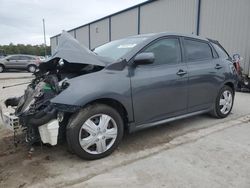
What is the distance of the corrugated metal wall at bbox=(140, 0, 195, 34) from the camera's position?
41.2 ft

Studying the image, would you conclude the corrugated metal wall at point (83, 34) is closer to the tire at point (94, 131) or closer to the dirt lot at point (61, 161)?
the dirt lot at point (61, 161)

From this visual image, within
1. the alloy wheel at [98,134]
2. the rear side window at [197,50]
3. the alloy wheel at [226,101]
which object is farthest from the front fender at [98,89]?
the alloy wheel at [226,101]

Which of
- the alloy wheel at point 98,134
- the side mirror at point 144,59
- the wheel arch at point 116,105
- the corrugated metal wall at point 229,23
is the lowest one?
the alloy wheel at point 98,134

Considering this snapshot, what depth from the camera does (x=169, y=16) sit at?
45.4 ft

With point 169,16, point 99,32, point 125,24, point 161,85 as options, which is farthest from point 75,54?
point 99,32

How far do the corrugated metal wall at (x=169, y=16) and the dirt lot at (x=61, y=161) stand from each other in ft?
31.6

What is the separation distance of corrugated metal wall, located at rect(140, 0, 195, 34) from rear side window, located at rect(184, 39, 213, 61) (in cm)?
824

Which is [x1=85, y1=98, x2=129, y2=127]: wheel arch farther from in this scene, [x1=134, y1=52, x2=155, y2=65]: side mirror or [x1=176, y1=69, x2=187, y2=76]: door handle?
[x1=176, y1=69, x2=187, y2=76]: door handle

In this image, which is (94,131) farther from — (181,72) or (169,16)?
(169,16)

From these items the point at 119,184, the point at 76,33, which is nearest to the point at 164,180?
the point at 119,184

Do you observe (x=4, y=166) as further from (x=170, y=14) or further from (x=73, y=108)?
(x=170, y=14)

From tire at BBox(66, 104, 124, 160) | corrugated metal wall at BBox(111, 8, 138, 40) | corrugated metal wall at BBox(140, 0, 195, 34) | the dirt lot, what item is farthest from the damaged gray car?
corrugated metal wall at BBox(111, 8, 138, 40)

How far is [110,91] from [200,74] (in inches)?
74.6

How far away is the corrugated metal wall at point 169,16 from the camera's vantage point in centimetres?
1257
